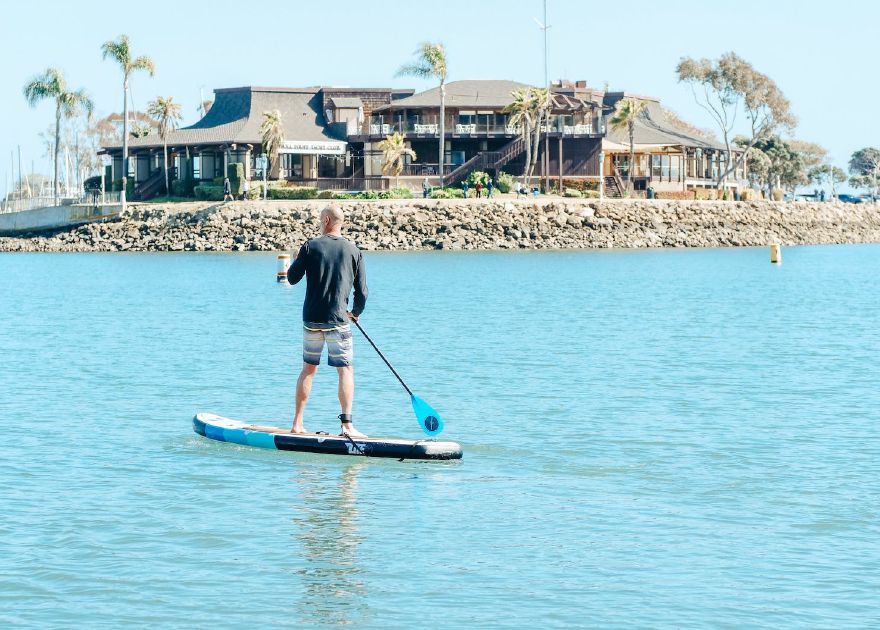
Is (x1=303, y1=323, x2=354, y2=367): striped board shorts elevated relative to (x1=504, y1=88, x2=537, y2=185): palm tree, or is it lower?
lower

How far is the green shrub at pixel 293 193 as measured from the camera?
91.9 m

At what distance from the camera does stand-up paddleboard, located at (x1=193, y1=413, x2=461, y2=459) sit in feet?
51.2

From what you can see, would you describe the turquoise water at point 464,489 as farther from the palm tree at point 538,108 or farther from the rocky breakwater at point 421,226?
the palm tree at point 538,108

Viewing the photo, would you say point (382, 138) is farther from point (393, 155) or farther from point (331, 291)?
point (331, 291)

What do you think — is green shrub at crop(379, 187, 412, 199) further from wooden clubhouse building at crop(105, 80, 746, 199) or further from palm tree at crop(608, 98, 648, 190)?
palm tree at crop(608, 98, 648, 190)

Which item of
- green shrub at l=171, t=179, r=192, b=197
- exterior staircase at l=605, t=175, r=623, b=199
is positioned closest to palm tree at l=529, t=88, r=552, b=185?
exterior staircase at l=605, t=175, r=623, b=199

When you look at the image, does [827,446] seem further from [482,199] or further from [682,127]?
[682,127]

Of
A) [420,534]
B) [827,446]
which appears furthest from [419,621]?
[827,446]

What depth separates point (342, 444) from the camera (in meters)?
15.7

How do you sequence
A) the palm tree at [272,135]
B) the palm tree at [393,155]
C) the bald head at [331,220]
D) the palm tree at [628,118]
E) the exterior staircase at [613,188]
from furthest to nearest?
the exterior staircase at [613,188], the palm tree at [628,118], the palm tree at [272,135], the palm tree at [393,155], the bald head at [331,220]

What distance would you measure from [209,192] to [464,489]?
270ft

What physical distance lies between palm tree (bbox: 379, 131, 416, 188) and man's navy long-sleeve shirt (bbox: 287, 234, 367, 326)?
260 feet

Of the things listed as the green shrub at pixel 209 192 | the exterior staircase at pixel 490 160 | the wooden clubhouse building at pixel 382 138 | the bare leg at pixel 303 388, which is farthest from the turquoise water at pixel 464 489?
the wooden clubhouse building at pixel 382 138

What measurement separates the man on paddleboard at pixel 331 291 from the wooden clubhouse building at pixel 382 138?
7912cm
